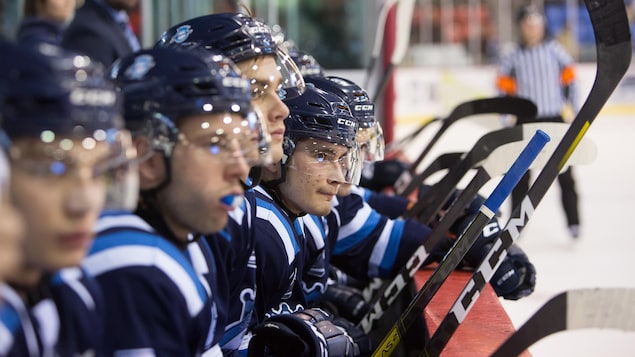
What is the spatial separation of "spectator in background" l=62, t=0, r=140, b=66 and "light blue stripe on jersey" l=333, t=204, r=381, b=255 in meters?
1.10

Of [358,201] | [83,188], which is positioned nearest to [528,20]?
[358,201]

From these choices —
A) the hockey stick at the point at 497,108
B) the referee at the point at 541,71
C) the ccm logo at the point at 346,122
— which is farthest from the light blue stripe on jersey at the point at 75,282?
the referee at the point at 541,71

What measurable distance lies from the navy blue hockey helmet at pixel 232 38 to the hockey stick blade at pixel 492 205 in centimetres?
41

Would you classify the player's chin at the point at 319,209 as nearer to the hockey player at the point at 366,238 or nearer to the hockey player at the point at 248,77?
the hockey player at the point at 248,77

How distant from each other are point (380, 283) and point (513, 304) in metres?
0.35

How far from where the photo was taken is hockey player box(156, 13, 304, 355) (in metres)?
1.63

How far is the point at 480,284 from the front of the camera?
5.65ft

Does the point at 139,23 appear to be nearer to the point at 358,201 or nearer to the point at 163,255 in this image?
the point at 358,201

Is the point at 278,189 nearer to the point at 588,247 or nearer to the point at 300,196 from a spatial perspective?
the point at 300,196

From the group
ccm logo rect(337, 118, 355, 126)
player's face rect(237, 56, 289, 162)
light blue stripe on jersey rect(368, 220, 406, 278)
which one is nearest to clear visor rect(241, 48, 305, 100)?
player's face rect(237, 56, 289, 162)

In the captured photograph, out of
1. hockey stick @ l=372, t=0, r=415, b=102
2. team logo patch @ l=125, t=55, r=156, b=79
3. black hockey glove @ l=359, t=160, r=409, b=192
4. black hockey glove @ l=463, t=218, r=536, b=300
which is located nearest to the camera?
team logo patch @ l=125, t=55, r=156, b=79

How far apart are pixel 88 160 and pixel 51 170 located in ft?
0.18

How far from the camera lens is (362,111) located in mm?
2461

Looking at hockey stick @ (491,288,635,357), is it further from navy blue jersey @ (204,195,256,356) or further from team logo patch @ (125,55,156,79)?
team logo patch @ (125,55,156,79)
